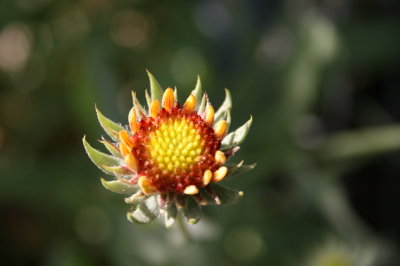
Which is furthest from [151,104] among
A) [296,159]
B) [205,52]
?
[205,52]

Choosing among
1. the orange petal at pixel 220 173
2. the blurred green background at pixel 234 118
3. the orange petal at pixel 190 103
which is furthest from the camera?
the blurred green background at pixel 234 118

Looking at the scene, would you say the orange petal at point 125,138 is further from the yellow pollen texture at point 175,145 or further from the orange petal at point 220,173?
the orange petal at point 220,173

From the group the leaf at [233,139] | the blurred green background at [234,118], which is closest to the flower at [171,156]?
the leaf at [233,139]

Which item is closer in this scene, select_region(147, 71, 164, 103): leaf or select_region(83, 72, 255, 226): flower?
select_region(83, 72, 255, 226): flower

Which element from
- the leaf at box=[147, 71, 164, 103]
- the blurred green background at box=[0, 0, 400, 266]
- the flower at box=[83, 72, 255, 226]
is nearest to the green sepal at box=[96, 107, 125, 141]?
the flower at box=[83, 72, 255, 226]

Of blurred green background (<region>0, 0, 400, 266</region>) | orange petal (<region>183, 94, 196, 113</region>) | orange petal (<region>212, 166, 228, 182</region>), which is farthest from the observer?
blurred green background (<region>0, 0, 400, 266</region>)

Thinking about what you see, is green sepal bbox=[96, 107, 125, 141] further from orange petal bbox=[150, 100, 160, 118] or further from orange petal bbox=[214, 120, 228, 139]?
orange petal bbox=[214, 120, 228, 139]
